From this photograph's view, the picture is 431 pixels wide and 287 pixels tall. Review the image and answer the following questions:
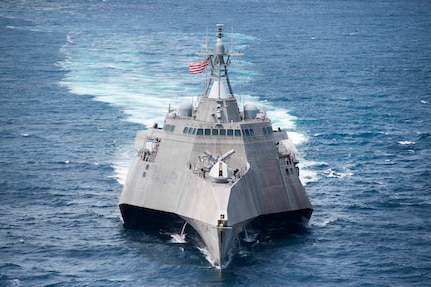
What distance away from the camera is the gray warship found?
193 ft

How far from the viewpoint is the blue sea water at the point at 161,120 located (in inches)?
2213

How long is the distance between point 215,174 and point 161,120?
113ft

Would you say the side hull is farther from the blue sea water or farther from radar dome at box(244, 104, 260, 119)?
radar dome at box(244, 104, 260, 119)

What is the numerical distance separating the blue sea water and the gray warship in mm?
1942

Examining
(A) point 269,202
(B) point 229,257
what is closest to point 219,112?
(A) point 269,202

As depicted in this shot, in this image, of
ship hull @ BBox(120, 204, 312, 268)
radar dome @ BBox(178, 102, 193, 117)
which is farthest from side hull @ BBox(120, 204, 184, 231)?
radar dome @ BBox(178, 102, 193, 117)

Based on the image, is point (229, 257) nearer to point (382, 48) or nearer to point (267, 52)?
point (267, 52)

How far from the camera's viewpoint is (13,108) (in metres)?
101

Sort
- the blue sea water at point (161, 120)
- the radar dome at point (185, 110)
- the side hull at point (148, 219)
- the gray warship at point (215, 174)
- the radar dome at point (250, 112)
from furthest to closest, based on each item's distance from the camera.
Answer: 1. the radar dome at point (250, 112)
2. the radar dome at point (185, 110)
3. the side hull at point (148, 219)
4. the gray warship at point (215, 174)
5. the blue sea water at point (161, 120)

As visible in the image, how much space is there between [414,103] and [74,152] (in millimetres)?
Result: 44522

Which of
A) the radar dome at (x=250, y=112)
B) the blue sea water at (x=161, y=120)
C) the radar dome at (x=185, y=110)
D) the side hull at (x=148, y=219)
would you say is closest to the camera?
the blue sea water at (x=161, y=120)

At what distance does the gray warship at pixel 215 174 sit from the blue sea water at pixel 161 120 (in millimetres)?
1942

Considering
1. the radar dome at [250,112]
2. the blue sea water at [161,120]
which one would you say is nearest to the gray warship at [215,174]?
the radar dome at [250,112]

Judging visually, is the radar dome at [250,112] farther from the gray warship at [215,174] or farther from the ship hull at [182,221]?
the ship hull at [182,221]
